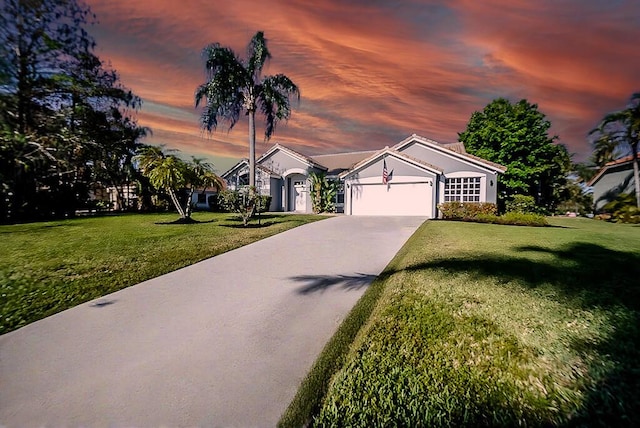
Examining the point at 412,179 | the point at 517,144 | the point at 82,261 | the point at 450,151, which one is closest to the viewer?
the point at 82,261

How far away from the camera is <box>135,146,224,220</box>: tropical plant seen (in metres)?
13.7

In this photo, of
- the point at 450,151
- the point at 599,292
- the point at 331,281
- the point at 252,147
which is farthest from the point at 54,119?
the point at 450,151

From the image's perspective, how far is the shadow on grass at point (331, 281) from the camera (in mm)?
5188

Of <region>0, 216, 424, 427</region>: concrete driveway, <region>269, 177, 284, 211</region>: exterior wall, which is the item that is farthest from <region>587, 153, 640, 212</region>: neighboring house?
<region>0, 216, 424, 427</region>: concrete driveway

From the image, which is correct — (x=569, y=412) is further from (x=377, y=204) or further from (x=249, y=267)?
(x=377, y=204)

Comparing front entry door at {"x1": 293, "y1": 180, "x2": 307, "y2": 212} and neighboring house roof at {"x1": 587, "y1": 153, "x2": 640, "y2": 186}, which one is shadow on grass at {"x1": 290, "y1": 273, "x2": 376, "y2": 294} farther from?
neighboring house roof at {"x1": 587, "y1": 153, "x2": 640, "y2": 186}

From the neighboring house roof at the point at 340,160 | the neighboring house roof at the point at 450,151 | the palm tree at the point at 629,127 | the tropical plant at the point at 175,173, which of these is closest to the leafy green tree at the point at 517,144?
the palm tree at the point at 629,127

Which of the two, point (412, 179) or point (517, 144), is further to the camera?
point (517, 144)

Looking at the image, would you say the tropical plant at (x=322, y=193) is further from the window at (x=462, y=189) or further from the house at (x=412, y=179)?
the window at (x=462, y=189)

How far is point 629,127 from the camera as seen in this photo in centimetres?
1864

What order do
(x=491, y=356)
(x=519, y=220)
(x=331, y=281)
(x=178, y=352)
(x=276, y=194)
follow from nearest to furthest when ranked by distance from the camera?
(x=491, y=356)
(x=178, y=352)
(x=331, y=281)
(x=519, y=220)
(x=276, y=194)

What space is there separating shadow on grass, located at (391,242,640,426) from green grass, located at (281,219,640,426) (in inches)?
0.5

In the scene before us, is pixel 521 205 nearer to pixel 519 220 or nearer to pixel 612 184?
pixel 519 220

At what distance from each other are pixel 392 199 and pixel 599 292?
49.7ft
